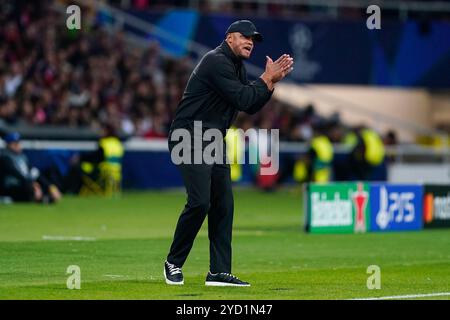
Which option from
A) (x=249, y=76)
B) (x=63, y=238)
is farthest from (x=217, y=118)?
(x=249, y=76)

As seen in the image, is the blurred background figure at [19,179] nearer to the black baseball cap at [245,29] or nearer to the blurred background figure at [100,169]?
the blurred background figure at [100,169]

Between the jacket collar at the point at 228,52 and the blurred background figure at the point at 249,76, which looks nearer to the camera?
the jacket collar at the point at 228,52

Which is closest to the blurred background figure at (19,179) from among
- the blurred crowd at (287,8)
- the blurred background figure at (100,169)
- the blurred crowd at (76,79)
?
the blurred crowd at (76,79)

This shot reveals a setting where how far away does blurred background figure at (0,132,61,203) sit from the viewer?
27359mm

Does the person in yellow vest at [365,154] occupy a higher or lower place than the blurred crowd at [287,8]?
lower

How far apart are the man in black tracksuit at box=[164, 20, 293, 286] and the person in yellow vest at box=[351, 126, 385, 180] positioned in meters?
21.1

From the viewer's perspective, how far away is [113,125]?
106 ft

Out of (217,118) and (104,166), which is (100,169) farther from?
(217,118)

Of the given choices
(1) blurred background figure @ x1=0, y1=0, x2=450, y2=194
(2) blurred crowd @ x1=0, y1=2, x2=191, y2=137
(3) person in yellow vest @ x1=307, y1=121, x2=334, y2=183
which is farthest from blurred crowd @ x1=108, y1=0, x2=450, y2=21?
(3) person in yellow vest @ x1=307, y1=121, x2=334, y2=183

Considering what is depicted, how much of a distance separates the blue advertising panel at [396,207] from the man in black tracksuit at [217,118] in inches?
346

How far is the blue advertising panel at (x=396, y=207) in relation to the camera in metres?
21.7

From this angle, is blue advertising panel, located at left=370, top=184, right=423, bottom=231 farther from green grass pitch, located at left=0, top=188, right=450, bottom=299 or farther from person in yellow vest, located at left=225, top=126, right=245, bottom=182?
person in yellow vest, located at left=225, top=126, right=245, bottom=182
